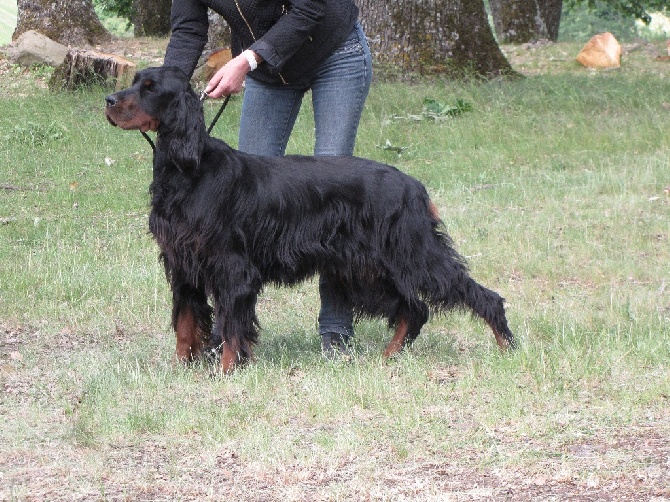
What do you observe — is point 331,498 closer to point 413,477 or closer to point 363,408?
point 413,477

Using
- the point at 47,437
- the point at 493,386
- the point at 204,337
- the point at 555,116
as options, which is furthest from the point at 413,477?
the point at 555,116

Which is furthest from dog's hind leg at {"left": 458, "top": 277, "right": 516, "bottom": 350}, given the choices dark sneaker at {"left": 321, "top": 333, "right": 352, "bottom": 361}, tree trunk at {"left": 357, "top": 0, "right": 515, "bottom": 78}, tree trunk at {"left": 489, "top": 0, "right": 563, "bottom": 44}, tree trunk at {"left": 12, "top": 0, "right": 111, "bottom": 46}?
tree trunk at {"left": 489, "top": 0, "right": 563, "bottom": 44}

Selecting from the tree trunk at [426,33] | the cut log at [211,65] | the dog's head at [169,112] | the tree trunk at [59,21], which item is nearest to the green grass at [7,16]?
the tree trunk at [59,21]

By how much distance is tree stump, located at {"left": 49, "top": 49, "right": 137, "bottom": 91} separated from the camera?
13.6m

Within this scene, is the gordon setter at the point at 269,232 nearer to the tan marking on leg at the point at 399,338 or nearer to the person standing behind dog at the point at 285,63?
the tan marking on leg at the point at 399,338

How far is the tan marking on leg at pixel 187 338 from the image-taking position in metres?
5.41

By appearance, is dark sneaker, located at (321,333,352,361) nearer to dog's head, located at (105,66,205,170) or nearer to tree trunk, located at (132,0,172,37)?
dog's head, located at (105,66,205,170)

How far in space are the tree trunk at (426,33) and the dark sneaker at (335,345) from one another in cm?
882

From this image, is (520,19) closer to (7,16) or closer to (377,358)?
(377,358)

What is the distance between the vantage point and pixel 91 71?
1371cm

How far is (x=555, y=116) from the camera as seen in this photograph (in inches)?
495

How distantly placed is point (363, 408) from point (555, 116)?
337 inches

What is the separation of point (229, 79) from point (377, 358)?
1628mm

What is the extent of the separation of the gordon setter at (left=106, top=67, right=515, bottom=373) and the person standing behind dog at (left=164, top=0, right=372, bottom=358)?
0.24 meters
